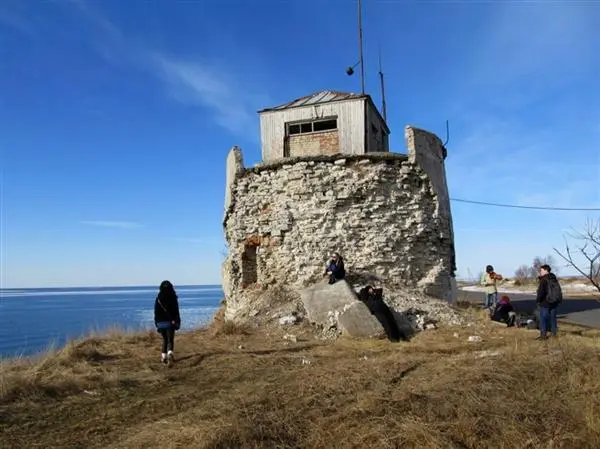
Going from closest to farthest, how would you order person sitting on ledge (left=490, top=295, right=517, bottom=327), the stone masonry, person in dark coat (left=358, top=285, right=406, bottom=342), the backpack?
the backpack → person in dark coat (left=358, top=285, right=406, bottom=342) → person sitting on ledge (left=490, top=295, right=517, bottom=327) → the stone masonry

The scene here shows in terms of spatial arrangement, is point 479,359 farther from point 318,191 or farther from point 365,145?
point 365,145

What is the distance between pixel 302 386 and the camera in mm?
6539

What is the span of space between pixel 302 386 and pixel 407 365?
219cm

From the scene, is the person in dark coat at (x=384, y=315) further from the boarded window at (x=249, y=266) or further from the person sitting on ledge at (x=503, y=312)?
the boarded window at (x=249, y=266)

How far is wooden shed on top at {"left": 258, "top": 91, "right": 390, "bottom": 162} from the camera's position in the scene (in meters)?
14.4

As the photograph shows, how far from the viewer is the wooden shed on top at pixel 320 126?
47.2 feet

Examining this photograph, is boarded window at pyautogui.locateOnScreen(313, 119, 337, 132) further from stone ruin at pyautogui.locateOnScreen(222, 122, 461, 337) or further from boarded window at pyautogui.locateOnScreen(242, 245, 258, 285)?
boarded window at pyautogui.locateOnScreen(242, 245, 258, 285)

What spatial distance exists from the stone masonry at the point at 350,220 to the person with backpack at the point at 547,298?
3.58 metres

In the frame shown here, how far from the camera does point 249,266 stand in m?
14.4

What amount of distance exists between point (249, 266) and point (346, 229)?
3264 millimetres

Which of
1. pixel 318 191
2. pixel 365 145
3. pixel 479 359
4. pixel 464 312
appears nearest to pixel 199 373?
pixel 479 359

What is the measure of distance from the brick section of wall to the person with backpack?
6721 millimetres

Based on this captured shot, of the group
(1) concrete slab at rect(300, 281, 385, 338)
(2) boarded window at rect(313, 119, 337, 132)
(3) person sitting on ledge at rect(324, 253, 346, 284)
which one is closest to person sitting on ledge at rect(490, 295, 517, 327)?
(1) concrete slab at rect(300, 281, 385, 338)

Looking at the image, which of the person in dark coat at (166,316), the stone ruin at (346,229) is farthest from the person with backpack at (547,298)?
the person in dark coat at (166,316)
